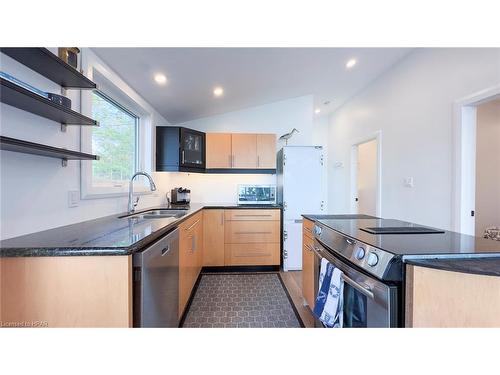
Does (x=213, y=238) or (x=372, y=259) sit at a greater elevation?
(x=372, y=259)

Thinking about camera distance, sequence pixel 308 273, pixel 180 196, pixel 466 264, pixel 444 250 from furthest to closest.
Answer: pixel 180 196 < pixel 308 273 < pixel 444 250 < pixel 466 264

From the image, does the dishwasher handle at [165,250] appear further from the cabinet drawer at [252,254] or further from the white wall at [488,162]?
the white wall at [488,162]

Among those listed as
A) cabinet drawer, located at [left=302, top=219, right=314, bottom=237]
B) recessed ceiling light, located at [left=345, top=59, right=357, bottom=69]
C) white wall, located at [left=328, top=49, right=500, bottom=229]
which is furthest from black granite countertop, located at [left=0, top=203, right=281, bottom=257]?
recessed ceiling light, located at [left=345, top=59, right=357, bottom=69]

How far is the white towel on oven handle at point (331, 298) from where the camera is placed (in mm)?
1180

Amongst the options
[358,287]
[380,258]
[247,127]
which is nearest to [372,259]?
[380,258]

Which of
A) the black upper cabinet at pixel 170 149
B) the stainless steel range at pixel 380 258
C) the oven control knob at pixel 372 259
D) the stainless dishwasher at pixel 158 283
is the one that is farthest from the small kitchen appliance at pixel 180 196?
the oven control knob at pixel 372 259

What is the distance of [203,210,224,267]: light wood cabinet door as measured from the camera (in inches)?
114

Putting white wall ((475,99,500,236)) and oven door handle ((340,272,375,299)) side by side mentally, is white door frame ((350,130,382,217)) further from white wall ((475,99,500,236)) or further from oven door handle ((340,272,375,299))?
oven door handle ((340,272,375,299))

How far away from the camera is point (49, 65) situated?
1.12m

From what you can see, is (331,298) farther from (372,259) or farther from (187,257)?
(187,257)

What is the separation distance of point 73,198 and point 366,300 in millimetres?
1910
